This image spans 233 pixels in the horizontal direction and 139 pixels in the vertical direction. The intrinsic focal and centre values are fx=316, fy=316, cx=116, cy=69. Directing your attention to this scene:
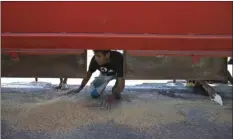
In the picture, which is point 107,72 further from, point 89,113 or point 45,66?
point 89,113

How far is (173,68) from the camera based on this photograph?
4.18m

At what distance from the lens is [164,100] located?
12.9 ft

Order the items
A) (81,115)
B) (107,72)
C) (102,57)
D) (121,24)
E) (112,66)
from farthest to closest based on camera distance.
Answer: (107,72) → (112,66) → (102,57) → (81,115) → (121,24)

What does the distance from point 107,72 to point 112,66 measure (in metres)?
0.16

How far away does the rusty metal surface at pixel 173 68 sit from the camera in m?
4.14

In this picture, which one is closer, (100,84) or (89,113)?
(89,113)

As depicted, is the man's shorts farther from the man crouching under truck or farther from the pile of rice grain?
the pile of rice grain

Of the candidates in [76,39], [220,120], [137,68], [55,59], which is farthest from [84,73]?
[76,39]

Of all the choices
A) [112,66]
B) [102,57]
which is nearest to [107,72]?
[112,66]

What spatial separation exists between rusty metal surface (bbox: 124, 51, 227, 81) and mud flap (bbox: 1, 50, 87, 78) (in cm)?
64

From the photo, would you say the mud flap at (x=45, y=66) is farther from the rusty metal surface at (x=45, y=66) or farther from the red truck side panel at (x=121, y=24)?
the red truck side panel at (x=121, y=24)

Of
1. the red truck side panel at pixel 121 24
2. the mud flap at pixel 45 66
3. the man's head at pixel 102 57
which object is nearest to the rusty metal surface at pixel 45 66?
the mud flap at pixel 45 66

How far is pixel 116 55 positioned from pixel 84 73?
0.47 meters

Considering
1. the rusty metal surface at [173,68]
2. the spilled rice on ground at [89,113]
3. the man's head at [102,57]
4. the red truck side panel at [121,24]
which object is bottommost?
the spilled rice on ground at [89,113]
